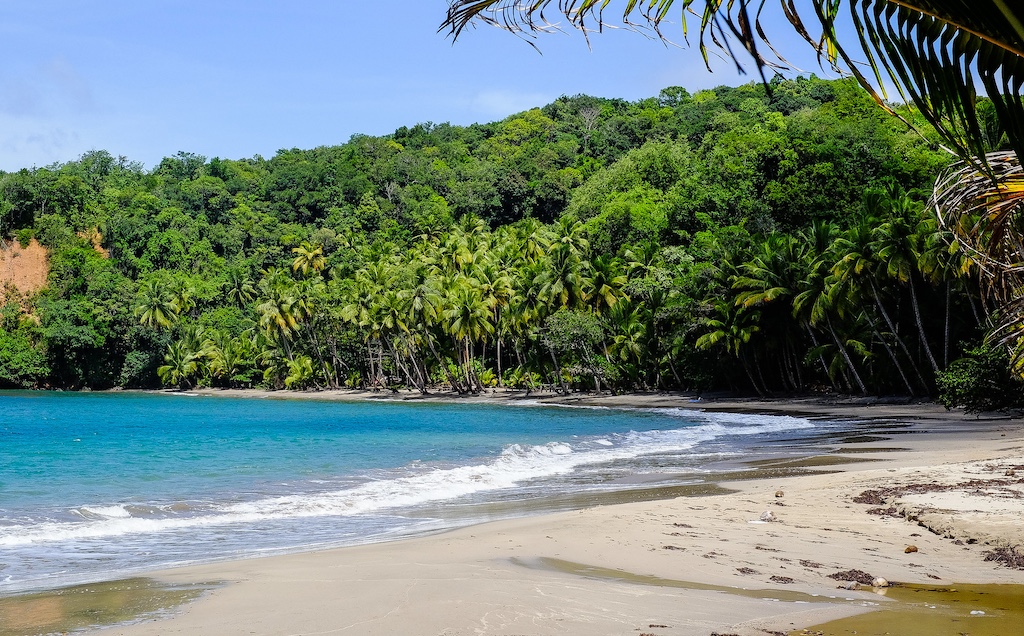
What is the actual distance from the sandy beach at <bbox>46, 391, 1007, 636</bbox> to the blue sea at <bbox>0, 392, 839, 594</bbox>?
1.77 m

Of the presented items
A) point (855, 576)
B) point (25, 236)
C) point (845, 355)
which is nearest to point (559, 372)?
point (845, 355)

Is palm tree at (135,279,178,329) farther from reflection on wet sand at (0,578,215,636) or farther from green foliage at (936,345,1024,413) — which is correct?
reflection on wet sand at (0,578,215,636)

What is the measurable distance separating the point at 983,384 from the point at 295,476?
21.4m

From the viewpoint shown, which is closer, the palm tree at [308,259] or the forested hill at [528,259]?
the forested hill at [528,259]

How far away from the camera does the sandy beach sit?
629 centimetres

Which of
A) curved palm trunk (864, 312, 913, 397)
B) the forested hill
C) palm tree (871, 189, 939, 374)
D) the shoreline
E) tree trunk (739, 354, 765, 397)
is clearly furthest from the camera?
tree trunk (739, 354, 765, 397)

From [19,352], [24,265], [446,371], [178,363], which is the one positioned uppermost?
[24,265]

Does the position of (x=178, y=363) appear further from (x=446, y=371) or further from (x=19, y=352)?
(x=446, y=371)

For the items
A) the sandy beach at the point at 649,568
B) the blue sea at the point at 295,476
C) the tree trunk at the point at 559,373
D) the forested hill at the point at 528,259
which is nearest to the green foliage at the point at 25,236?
the forested hill at the point at 528,259

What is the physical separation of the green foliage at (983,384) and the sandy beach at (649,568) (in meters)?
16.1

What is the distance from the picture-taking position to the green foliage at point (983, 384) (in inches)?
1062

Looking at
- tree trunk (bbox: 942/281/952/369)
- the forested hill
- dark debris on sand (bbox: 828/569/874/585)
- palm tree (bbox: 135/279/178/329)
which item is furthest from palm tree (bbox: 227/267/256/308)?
dark debris on sand (bbox: 828/569/874/585)

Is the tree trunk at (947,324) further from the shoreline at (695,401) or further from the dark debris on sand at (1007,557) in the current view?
the dark debris on sand at (1007,557)

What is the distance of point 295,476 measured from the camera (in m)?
18.6
